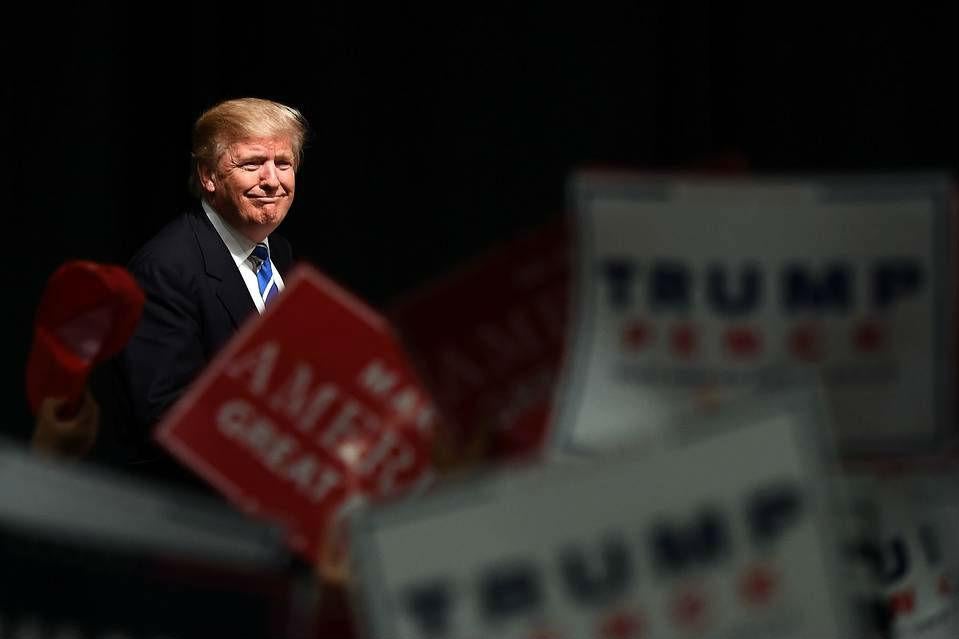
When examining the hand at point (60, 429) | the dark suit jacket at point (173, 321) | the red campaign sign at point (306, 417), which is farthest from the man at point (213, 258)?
the red campaign sign at point (306, 417)

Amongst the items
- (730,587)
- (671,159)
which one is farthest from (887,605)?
(671,159)

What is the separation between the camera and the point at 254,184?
209cm

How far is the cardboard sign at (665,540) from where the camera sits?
3.00 feet

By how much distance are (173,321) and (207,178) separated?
0.29 metres

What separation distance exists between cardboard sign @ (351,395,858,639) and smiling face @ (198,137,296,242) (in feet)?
3.98

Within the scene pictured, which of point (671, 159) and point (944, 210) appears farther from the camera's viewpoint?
point (671, 159)

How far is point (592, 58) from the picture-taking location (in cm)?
322

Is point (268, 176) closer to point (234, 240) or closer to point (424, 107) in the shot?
point (234, 240)

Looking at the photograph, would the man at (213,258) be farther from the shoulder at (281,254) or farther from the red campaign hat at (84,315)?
the red campaign hat at (84,315)

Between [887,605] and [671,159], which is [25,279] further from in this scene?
[887,605]

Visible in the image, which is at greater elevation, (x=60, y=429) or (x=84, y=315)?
(x=84, y=315)

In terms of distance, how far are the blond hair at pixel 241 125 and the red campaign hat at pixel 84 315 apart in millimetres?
932

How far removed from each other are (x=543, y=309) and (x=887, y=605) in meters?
0.30

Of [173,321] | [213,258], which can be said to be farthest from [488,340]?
[213,258]
